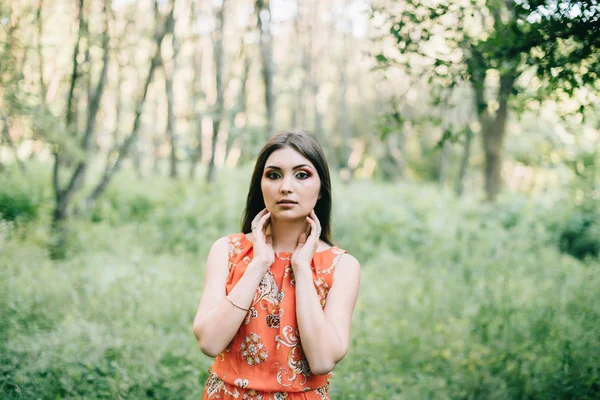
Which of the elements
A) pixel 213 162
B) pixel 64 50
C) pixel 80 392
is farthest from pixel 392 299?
pixel 64 50

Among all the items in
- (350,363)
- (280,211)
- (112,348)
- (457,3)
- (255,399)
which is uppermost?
(457,3)

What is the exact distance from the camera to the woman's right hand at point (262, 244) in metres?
2.03

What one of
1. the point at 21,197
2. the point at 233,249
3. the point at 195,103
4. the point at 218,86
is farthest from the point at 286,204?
the point at 195,103

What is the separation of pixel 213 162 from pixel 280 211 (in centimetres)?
1155

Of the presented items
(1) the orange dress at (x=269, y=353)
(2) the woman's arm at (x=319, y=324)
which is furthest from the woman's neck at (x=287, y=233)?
(2) the woman's arm at (x=319, y=324)

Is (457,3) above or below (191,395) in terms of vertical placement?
above

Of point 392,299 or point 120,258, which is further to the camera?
point 120,258

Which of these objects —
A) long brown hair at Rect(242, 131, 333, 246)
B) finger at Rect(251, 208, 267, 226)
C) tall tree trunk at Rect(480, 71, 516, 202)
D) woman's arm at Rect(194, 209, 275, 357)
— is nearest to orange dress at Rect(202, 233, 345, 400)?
woman's arm at Rect(194, 209, 275, 357)

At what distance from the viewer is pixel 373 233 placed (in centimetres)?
1085

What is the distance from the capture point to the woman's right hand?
2033 mm

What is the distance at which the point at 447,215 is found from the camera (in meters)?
12.3

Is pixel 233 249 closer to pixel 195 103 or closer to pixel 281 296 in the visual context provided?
pixel 281 296

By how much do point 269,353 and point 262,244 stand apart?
484 mm

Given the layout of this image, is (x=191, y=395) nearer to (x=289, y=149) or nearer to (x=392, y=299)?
(x=289, y=149)
